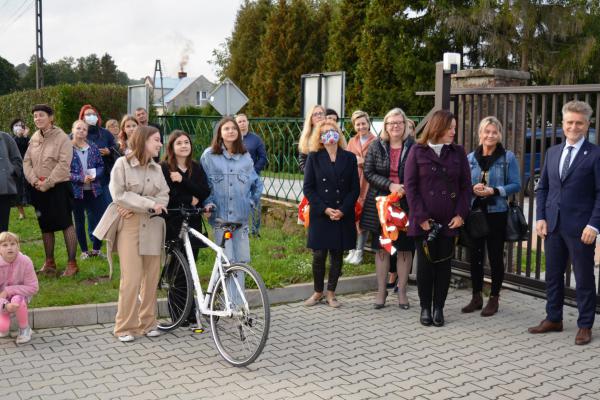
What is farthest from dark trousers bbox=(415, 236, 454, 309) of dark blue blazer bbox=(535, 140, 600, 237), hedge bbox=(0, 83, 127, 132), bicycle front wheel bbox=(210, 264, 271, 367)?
hedge bbox=(0, 83, 127, 132)

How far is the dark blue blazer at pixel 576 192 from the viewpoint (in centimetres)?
579

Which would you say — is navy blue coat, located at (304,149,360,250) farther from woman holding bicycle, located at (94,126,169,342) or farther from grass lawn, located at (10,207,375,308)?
woman holding bicycle, located at (94,126,169,342)

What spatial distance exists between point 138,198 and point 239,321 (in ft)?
4.47

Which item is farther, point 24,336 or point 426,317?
point 426,317

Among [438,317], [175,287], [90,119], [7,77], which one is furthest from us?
[7,77]

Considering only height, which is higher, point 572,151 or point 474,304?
point 572,151

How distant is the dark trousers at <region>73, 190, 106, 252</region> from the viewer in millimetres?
8523

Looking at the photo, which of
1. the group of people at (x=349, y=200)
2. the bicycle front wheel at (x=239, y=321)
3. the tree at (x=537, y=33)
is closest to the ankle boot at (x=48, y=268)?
the group of people at (x=349, y=200)

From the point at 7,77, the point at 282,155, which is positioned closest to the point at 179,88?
the point at 7,77

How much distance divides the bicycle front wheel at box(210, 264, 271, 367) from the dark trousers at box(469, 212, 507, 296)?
264 cm

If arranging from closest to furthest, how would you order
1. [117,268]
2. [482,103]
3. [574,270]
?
[574,270], [482,103], [117,268]

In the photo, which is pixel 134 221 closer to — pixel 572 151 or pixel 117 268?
pixel 117 268

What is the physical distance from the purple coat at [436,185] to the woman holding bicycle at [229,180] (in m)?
1.53

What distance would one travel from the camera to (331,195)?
705cm
